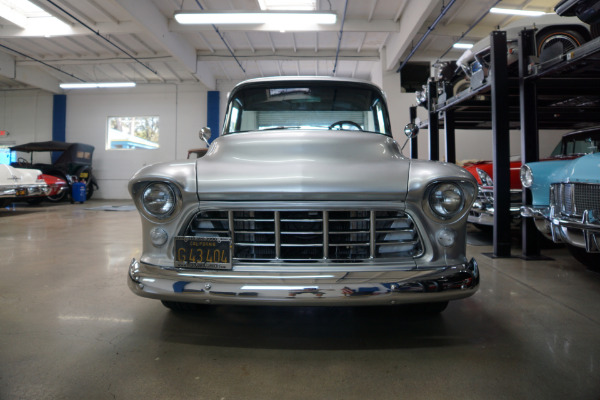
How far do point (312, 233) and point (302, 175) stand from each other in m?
0.27

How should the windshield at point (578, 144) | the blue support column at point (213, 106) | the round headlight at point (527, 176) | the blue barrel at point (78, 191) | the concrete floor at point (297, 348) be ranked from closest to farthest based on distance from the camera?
the concrete floor at point (297, 348) < the round headlight at point (527, 176) < the windshield at point (578, 144) < the blue barrel at point (78, 191) < the blue support column at point (213, 106)

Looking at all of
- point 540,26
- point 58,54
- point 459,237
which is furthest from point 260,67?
point 459,237

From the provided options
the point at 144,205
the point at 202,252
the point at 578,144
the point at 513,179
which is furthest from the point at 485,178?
the point at 144,205

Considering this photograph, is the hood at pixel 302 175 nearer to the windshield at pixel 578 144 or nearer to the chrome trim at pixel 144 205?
the chrome trim at pixel 144 205

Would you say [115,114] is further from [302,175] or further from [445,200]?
[445,200]

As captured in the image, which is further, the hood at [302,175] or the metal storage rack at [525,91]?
the metal storage rack at [525,91]

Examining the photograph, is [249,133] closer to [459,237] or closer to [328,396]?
[459,237]

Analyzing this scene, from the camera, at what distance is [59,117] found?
14328 millimetres

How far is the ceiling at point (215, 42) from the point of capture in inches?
331

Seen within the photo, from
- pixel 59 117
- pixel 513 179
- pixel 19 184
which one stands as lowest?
pixel 513 179

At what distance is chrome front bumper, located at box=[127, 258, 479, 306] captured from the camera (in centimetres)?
142

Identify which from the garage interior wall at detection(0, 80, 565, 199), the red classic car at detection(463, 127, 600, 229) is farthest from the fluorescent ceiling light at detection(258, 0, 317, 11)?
the red classic car at detection(463, 127, 600, 229)

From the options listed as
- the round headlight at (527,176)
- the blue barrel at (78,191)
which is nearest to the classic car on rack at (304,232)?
the round headlight at (527,176)

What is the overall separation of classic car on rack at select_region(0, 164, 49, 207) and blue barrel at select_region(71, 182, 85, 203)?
10.4 ft
